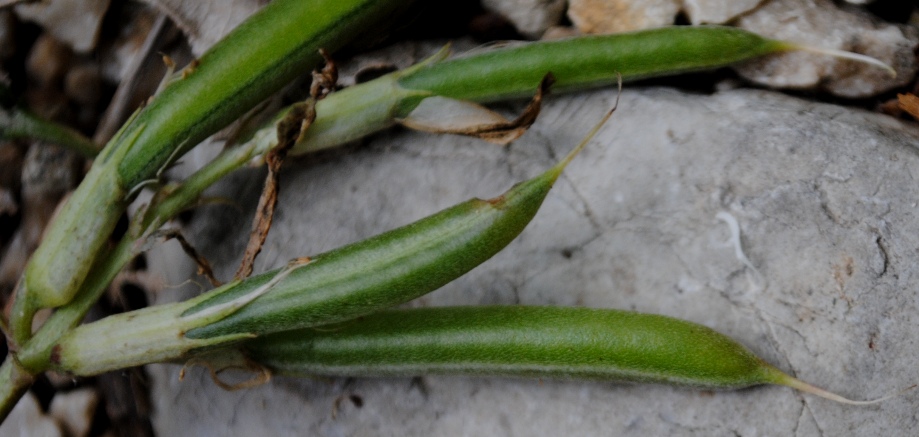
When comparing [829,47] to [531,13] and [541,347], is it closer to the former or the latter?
[531,13]

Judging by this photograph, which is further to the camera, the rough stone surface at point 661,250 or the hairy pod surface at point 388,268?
the rough stone surface at point 661,250

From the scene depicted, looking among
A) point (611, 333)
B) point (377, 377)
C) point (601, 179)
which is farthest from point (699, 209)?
point (377, 377)

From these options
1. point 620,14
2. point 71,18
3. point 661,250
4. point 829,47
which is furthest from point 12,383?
point 829,47

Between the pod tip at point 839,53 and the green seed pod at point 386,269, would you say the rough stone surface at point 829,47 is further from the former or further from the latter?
the green seed pod at point 386,269

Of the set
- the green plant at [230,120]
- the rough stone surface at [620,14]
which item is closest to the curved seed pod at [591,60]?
the green plant at [230,120]

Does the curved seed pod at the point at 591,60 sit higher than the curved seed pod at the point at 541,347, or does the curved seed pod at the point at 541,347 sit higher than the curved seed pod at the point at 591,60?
the curved seed pod at the point at 591,60

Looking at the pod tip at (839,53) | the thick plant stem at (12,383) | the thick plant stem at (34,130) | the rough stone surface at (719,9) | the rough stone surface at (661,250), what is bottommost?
the rough stone surface at (661,250)
